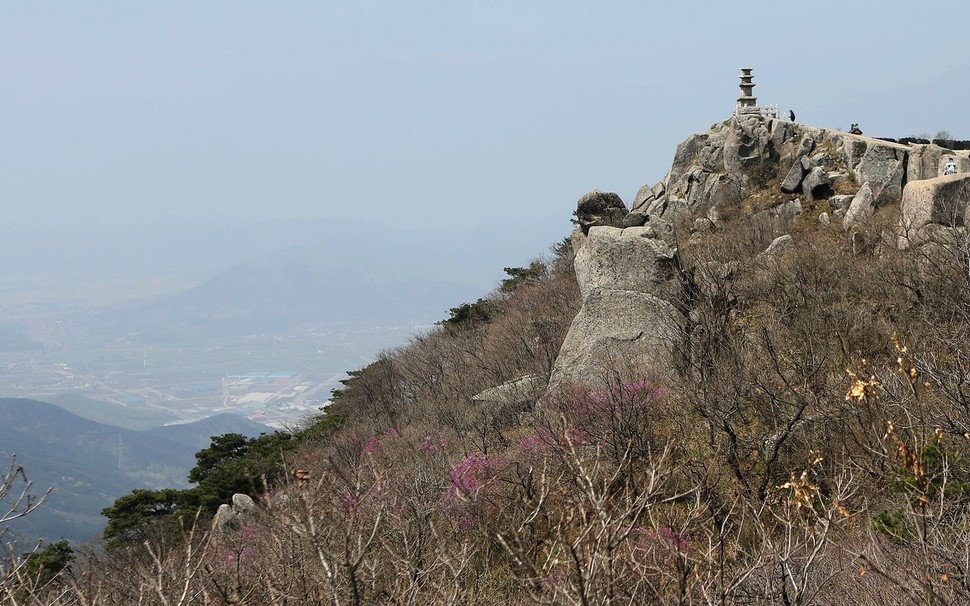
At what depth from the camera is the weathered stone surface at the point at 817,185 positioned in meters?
32.7

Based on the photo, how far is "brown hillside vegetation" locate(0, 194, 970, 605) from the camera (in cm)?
689

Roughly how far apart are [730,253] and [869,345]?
38.7 ft

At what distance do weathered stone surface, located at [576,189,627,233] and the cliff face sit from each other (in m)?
0.05

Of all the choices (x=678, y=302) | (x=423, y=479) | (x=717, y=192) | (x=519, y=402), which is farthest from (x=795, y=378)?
(x=717, y=192)

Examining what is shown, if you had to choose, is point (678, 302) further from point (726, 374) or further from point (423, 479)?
point (423, 479)

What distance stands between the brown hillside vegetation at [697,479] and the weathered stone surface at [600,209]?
4.71 m

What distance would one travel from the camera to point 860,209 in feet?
91.0

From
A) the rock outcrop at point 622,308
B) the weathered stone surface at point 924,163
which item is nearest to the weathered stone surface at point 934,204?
the rock outcrop at point 622,308

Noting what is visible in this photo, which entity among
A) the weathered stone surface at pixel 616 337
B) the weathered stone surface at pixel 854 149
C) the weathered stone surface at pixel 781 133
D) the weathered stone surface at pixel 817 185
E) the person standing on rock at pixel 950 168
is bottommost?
the weathered stone surface at pixel 616 337

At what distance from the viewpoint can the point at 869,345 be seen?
58.2ft

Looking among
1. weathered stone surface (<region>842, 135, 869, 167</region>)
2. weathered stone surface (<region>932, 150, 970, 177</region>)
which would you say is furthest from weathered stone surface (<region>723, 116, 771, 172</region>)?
weathered stone surface (<region>932, 150, 970, 177</region>)

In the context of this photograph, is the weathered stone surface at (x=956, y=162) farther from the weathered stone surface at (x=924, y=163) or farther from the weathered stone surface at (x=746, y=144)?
the weathered stone surface at (x=746, y=144)

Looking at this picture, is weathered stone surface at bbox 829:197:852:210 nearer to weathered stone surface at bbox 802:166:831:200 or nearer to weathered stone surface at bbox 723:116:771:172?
weathered stone surface at bbox 802:166:831:200

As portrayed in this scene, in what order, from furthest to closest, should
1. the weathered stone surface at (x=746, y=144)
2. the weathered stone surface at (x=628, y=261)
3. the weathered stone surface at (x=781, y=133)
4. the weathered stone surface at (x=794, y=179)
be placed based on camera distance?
the weathered stone surface at (x=746, y=144) → the weathered stone surface at (x=781, y=133) → the weathered stone surface at (x=794, y=179) → the weathered stone surface at (x=628, y=261)
